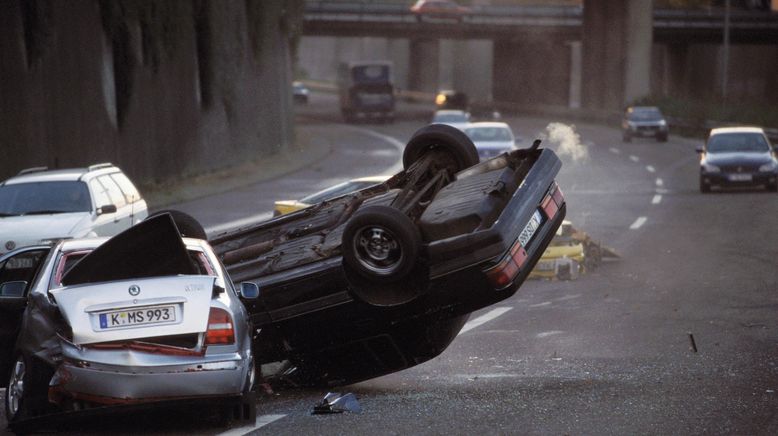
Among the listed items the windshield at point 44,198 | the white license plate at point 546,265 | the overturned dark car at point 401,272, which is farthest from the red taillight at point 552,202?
the windshield at point 44,198

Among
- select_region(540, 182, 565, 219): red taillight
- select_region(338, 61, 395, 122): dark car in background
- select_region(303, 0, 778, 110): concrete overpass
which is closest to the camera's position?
select_region(540, 182, 565, 219): red taillight

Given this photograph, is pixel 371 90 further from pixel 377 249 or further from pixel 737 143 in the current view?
pixel 377 249

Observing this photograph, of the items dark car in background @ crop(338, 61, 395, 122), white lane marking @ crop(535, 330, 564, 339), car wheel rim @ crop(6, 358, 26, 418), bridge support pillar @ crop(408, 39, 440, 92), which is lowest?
bridge support pillar @ crop(408, 39, 440, 92)

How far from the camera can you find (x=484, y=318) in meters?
14.5

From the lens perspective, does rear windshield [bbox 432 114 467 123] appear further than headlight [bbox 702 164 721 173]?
Yes

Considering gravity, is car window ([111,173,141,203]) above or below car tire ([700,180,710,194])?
above

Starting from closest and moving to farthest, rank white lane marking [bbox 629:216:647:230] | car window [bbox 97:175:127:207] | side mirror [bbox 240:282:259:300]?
1. side mirror [bbox 240:282:259:300]
2. car window [bbox 97:175:127:207]
3. white lane marking [bbox 629:216:647:230]

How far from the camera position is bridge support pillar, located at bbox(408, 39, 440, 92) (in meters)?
124

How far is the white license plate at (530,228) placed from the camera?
9898mm

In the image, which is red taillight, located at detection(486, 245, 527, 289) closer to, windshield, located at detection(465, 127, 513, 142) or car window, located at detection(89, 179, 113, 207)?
car window, located at detection(89, 179, 113, 207)

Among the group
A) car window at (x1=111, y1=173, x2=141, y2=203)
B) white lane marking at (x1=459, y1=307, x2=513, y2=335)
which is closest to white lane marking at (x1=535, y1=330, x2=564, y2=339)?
white lane marking at (x1=459, y1=307, x2=513, y2=335)

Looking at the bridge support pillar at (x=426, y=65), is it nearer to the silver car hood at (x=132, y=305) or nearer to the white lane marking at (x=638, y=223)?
the white lane marking at (x=638, y=223)

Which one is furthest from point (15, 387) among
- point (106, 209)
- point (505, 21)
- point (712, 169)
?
point (505, 21)

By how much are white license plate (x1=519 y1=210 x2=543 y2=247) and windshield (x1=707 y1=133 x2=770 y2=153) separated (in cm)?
2545
